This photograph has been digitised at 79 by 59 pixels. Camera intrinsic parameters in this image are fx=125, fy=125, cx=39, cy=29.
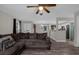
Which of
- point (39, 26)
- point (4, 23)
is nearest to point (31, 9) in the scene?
point (4, 23)

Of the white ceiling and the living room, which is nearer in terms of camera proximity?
the white ceiling

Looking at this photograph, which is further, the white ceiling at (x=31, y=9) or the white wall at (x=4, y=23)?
the white wall at (x=4, y=23)

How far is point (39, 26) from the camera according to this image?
15.3 meters

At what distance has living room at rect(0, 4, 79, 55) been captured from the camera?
541cm

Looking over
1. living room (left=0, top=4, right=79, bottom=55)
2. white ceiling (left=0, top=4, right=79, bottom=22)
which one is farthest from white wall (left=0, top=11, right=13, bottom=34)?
white ceiling (left=0, top=4, right=79, bottom=22)

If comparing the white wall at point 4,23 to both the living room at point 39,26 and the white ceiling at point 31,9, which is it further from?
the white ceiling at point 31,9

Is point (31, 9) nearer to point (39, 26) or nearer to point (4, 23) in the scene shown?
point (4, 23)

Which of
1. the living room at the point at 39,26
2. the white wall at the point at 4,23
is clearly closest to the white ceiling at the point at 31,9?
the living room at the point at 39,26

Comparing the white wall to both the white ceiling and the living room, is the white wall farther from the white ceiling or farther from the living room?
the white ceiling

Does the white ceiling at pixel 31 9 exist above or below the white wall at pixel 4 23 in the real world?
above

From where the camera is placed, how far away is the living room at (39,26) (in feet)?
17.7
